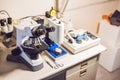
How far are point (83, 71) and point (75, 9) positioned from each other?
95cm

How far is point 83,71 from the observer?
1.72 m

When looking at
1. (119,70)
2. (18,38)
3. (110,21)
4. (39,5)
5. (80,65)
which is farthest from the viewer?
(119,70)

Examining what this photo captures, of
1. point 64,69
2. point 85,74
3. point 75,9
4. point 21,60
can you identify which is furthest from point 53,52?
point 75,9

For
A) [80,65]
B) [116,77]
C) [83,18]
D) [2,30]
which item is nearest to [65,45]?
[80,65]

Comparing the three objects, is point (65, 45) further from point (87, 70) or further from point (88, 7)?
point (88, 7)

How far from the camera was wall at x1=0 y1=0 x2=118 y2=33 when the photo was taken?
191cm

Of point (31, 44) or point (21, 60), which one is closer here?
point (31, 44)

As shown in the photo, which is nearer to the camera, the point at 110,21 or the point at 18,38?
the point at 18,38

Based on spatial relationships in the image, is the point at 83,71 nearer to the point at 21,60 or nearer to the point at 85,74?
the point at 85,74

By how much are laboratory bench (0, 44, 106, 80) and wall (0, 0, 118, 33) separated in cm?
53

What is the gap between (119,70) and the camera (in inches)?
104

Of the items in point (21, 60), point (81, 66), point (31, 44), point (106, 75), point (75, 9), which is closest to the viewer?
point (31, 44)

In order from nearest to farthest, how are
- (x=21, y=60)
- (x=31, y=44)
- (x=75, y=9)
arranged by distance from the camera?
(x=31, y=44), (x=21, y=60), (x=75, y=9)

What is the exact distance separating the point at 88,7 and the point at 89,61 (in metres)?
1.02
